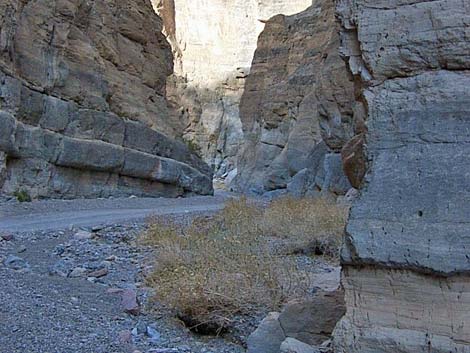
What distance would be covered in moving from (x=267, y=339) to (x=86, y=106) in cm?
1548

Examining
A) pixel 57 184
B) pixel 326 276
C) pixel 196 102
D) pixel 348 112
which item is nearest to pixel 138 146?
pixel 57 184

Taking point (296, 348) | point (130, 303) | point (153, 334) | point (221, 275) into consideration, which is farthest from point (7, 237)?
point (296, 348)

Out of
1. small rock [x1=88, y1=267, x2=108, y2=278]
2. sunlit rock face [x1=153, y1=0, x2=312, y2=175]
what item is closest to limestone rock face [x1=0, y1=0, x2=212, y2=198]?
small rock [x1=88, y1=267, x2=108, y2=278]

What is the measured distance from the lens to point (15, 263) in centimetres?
670

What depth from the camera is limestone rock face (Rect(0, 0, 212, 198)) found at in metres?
14.6

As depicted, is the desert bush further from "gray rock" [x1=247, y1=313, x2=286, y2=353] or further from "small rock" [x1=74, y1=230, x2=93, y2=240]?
"gray rock" [x1=247, y1=313, x2=286, y2=353]

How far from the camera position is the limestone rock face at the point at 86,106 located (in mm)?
14648

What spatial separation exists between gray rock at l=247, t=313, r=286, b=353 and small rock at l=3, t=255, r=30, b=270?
380cm

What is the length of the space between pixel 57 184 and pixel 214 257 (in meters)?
10.9

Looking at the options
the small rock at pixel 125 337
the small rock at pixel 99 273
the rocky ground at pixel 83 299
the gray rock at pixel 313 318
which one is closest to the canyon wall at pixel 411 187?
the gray rock at pixel 313 318

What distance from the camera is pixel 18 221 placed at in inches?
423

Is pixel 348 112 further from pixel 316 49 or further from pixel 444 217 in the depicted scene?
pixel 444 217

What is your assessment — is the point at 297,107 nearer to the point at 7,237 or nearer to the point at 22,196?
the point at 22,196

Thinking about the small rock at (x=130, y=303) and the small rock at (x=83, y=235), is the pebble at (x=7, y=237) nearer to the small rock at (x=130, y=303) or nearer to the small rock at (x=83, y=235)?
the small rock at (x=83, y=235)
